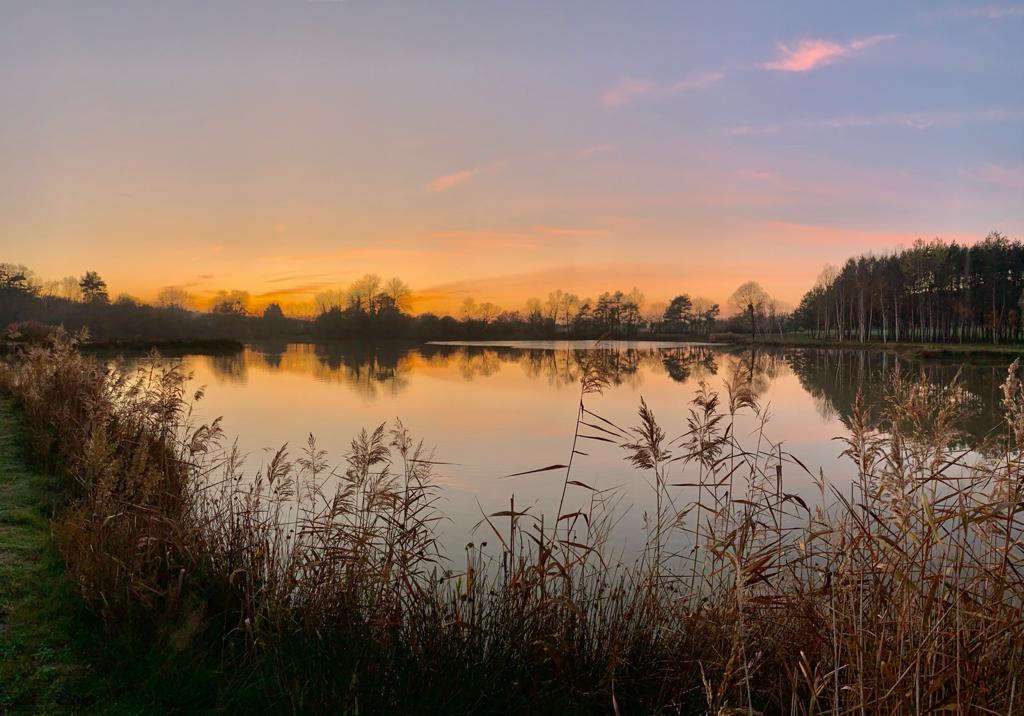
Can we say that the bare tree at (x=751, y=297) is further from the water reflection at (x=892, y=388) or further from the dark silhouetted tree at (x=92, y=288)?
the dark silhouetted tree at (x=92, y=288)

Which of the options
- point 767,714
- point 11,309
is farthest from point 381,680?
point 11,309

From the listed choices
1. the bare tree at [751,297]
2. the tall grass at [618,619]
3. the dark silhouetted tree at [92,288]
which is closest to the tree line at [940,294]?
the bare tree at [751,297]

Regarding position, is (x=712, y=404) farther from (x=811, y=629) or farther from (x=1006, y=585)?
(x=1006, y=585)

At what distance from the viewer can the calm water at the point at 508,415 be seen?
8188 mm

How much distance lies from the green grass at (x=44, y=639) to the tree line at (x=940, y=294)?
64.8 meters

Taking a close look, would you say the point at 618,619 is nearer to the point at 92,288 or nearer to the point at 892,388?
the point at 892,388

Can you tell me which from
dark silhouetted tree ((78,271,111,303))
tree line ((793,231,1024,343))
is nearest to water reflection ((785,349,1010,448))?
tree line ((793,231,1024,343))

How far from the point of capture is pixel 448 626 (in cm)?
303

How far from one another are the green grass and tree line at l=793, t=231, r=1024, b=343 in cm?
6482

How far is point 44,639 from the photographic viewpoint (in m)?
3.38

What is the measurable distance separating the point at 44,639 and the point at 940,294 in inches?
2835

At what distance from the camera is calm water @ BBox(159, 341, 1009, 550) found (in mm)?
8188

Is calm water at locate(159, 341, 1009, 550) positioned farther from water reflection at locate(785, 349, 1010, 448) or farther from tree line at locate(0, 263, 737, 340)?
tree line at locate(0, 263, 737, 340)

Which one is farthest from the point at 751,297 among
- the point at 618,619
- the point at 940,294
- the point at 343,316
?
the point at 618,619
